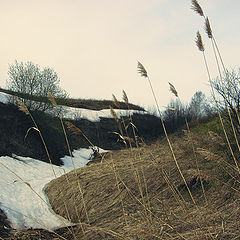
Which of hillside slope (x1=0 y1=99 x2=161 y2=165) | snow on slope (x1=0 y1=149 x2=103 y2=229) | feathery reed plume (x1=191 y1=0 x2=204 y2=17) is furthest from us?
hillside slope (x1=0 y1=99 x2=161 y2=165)

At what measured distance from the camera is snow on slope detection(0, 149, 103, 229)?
212 inches

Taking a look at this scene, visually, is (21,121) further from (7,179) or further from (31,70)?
(7,179)

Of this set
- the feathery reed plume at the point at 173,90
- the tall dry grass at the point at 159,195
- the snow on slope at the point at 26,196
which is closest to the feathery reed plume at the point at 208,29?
the tall dry grass at the point at 159,195

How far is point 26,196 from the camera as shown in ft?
22.3

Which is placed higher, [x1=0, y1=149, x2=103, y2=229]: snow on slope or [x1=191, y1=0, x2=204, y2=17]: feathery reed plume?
[x1=191, y1=0, x2=204, y2=17]: feathery reed plume

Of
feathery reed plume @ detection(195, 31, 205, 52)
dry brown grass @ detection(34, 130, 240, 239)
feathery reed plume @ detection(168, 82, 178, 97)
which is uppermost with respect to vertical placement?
feathery reed plume @ detection(195, 31, 205, 52)

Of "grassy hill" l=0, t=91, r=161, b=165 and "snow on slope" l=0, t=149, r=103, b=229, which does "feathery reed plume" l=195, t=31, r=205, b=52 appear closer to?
"snow on slope" l=0, t=149, r=103, b=229

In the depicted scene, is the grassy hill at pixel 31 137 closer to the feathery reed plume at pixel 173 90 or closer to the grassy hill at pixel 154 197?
the grassy hill at pixel 154 197

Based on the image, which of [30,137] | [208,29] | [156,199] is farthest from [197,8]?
[30,137]

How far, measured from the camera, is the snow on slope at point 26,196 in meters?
5.39

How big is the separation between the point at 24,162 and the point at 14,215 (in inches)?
193

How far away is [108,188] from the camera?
5.45 meters

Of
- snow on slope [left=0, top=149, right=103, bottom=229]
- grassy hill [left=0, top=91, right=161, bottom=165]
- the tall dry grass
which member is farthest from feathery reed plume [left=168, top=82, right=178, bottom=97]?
grassy hill [left=0, top=91, right=161, bottom=165]

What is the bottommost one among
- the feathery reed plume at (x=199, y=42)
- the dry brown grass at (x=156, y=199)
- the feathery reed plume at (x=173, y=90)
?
the dry brown grass at (x=156, y=199)
